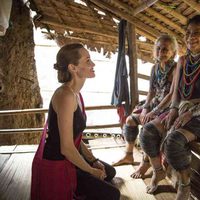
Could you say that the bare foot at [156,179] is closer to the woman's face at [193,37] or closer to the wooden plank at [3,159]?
the woman's face at [193,37]

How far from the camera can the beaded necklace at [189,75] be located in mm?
2959

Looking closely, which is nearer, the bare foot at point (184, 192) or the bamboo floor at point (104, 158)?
the bare foot at point (184, 192)

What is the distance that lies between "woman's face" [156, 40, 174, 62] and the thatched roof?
0.74m

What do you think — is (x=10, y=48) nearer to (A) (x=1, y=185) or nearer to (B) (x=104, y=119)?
(A) (x=1, y=185)

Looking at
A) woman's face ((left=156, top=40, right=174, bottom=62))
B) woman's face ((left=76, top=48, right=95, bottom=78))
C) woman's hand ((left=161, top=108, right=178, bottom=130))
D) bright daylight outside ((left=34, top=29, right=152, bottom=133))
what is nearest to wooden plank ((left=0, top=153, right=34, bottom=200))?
woman's face ((left=76, top=48, right=95, bottom=78))

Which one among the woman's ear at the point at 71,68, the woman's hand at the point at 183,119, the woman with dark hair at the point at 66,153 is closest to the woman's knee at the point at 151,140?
the woman's hand at the point at 183,119

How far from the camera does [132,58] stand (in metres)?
5.04

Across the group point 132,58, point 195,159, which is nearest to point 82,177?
point 195,159

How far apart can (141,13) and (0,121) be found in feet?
13.4

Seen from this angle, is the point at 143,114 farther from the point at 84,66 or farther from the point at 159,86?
the point at 84,66

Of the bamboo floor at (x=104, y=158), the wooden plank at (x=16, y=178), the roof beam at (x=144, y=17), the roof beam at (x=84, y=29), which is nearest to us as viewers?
the bamboo floor at (x=104, y=158)

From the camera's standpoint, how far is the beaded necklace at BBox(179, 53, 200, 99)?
2.96 meters

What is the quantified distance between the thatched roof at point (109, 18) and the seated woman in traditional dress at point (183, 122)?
3.80 ft

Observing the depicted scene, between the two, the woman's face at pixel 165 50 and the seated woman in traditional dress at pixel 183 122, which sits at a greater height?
the woman's face at pixel 165 50
